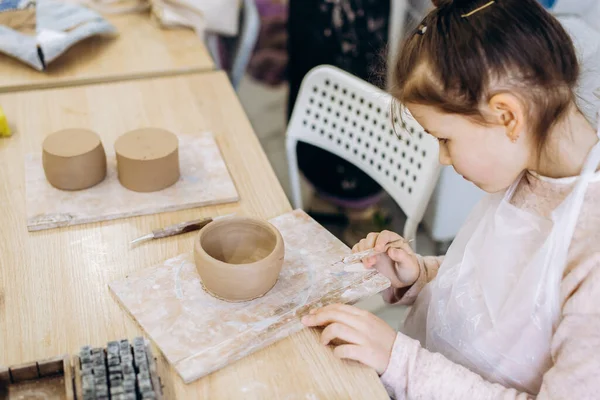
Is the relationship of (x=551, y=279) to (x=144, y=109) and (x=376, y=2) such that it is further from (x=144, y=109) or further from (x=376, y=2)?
(x=376, y=2)

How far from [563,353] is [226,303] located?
0.47 metres

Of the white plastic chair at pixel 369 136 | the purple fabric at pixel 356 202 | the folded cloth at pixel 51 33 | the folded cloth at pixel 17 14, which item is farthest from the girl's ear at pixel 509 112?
the purple fabric at pixel 356 202

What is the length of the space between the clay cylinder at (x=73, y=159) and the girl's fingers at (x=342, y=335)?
0.54 metres

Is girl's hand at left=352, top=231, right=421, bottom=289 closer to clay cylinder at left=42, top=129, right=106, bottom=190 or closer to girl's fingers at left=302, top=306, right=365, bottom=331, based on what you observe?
girl's fingers at left=302, top=306, right=365, bottom=331

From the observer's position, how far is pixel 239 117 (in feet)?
4.48

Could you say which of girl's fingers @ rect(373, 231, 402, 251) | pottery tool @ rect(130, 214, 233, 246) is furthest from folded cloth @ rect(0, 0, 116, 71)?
girl's fingers @ rect(373, 231, 402, 251)

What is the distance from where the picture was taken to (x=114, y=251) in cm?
99

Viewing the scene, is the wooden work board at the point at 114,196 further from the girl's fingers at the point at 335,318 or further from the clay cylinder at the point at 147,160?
the girl's fingers at the point at 335,318

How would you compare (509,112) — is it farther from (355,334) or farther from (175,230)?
(175,230)

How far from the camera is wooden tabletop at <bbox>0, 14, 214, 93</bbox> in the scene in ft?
4.98

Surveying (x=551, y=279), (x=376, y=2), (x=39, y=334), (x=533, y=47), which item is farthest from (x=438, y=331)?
(x=376, y=2)

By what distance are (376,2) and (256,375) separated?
1522mm

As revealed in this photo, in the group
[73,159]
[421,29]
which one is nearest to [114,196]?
[73,159]

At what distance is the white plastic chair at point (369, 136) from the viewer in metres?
1.30
